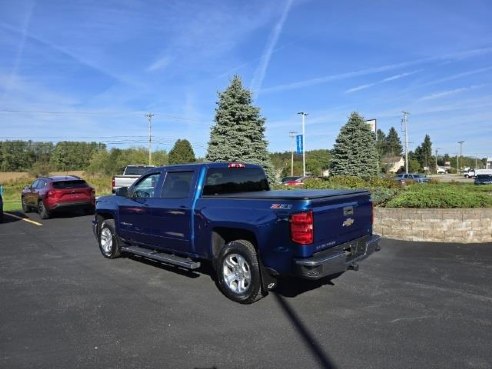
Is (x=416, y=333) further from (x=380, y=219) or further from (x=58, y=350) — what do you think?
(x=380, y=219)

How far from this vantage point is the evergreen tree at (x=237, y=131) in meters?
20.2

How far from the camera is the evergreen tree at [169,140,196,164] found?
2707 inches

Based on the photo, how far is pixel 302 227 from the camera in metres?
5.21

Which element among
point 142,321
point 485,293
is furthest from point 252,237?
point 485,293

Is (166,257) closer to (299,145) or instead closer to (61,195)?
(61,195)

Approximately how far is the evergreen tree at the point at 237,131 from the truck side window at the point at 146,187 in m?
12.1

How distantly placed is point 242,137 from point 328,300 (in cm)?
1490

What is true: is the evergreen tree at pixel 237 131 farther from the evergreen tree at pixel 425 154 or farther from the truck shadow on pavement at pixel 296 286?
the evergreen tree at pixel 425 154

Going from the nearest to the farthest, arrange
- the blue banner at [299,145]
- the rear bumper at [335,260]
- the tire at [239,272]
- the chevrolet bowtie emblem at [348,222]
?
1. the rear bumper at [335,260]
2. the tire at [239,272]
3. the chevrolet bowtie emblem at [348,222]
4. the blue banner at [299,145]

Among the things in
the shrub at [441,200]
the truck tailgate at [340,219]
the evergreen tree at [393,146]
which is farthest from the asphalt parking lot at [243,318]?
the evergreen tree at [393,146]

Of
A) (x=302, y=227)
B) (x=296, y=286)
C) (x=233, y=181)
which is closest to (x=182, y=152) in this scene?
(x=233, y=181)

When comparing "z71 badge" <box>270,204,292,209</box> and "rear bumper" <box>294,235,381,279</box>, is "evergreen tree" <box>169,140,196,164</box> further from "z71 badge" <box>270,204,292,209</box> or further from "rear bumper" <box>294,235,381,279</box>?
"z71 badge" <box>270,204,292,209</box>

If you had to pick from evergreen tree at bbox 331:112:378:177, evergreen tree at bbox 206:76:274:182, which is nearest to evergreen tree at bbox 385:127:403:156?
evergreen tree at bbox 331:112:378:177

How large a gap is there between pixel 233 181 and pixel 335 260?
243 cm
